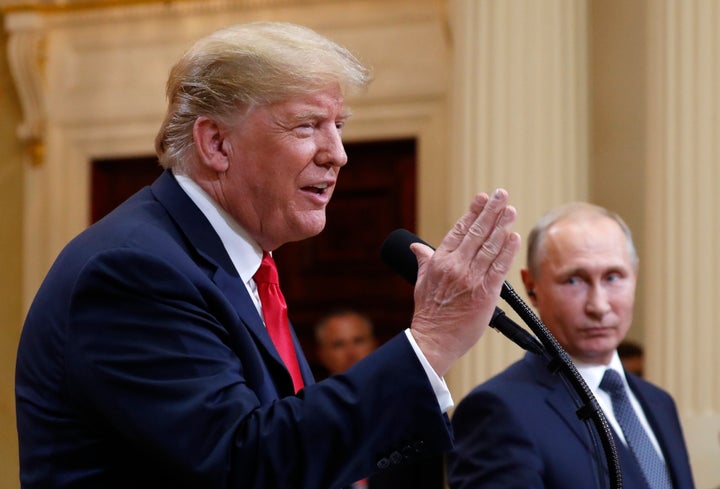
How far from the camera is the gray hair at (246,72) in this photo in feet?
6.60

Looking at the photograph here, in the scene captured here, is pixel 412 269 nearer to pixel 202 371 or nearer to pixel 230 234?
pixel 230 234

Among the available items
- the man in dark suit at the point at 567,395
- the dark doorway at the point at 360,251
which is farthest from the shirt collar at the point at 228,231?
the dark doorway at the point at 360,251

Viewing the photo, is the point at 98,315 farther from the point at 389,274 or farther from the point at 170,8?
the point at 170,8

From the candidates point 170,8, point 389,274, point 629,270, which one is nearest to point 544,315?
point 629,270

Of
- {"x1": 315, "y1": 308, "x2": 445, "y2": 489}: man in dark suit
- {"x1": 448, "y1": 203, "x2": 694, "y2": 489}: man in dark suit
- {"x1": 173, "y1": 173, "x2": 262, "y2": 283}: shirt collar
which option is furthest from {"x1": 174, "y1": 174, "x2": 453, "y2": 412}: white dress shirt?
{"x1": 315, "y1": 308, "x2": 445, "y2": 489}: man in dark suit

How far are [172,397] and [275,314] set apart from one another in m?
0.46

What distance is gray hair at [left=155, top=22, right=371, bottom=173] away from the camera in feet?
6.60

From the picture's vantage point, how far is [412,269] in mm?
2004

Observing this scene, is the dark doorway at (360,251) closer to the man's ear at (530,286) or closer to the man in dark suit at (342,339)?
the man in dark suit at (342,339)

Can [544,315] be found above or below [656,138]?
below

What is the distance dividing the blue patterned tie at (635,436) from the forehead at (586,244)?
0.89ft

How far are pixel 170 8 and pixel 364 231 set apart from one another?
160cm

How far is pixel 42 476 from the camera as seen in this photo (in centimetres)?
180

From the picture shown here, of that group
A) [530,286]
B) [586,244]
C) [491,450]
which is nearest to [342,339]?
[530,286]
